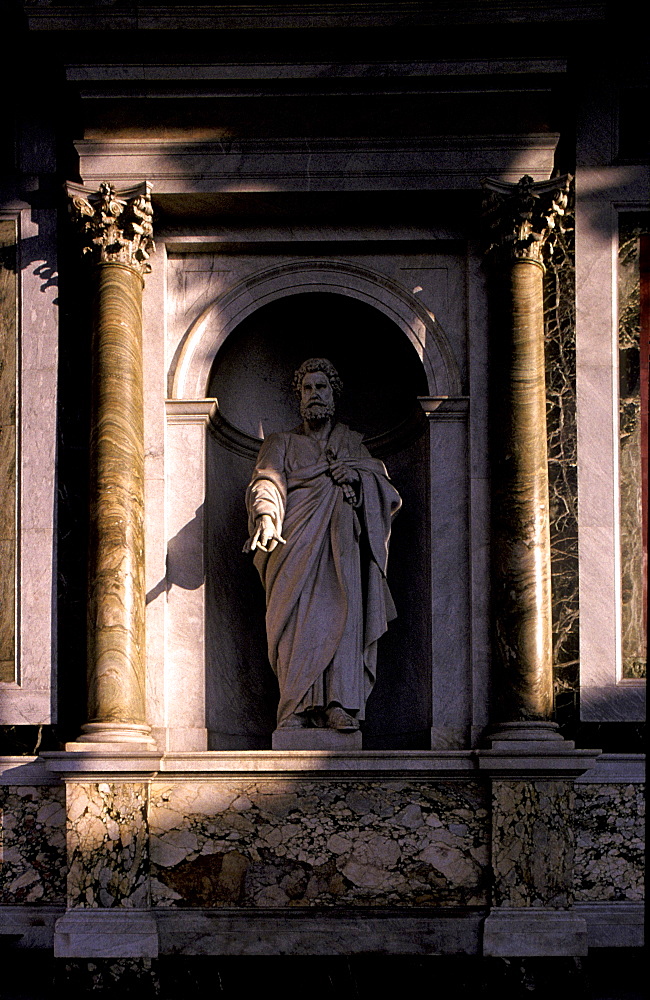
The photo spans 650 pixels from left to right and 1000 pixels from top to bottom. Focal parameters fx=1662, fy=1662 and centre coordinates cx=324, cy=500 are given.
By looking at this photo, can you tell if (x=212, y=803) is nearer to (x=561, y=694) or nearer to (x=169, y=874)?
(x=169, y=874)

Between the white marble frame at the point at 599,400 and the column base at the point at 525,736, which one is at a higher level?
the white marble frame at the point at 599,400

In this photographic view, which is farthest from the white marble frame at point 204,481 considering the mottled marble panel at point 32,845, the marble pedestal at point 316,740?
the mottled marble panel at point 32,845

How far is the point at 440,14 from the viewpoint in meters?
11.3

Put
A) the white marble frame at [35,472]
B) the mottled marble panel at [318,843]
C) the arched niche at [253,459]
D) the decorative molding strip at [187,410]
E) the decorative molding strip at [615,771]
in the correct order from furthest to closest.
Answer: the arched niche at [253,459] < the decorative molding strip at [187,410] < the white marble frame at [35,472] < the decorative molding strip at [615,771] < the mottled marble panel at [318,843]

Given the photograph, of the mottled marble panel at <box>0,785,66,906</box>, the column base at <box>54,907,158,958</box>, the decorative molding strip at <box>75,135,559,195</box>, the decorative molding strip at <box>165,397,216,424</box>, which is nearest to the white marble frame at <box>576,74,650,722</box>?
the decorative molding strip at <box>75,135,559,195</box>

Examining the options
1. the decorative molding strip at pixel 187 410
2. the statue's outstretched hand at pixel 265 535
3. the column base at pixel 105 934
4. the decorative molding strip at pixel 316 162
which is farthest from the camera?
the decorative molding strip at pixel 187 410

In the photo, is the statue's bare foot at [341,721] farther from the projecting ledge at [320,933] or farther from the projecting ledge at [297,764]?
the projecting ledge at [320,933]

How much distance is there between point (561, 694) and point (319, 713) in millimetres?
1670

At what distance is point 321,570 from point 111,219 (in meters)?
2.84

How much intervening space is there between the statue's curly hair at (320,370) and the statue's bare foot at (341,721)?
7.72 ft

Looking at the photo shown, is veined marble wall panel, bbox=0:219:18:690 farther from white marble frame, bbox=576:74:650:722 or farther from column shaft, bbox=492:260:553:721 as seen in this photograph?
white marble frame, bbox=576:74:650:722

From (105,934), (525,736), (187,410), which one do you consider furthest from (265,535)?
(105,934)

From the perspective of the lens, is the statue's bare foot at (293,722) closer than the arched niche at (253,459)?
Yes

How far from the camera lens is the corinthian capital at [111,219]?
11508 millimetres
